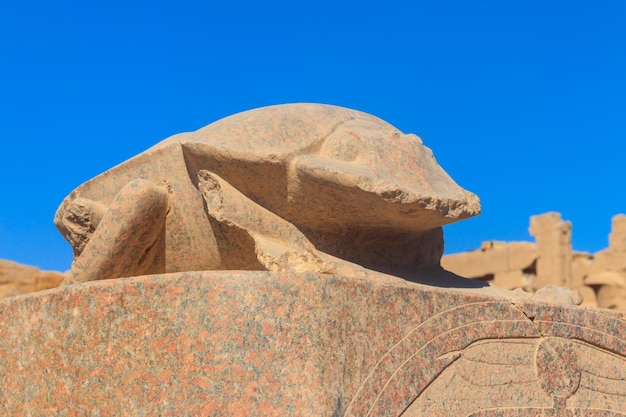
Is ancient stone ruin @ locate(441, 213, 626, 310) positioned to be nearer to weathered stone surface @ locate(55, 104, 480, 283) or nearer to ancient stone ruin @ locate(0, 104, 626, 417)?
ancient stone ruin @ locate(0, 104, 626, 417)

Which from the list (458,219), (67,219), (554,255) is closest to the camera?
(458,219)

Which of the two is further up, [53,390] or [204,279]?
[204,279]

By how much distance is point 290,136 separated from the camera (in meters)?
3.20

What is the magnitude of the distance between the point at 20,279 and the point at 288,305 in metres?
12.7

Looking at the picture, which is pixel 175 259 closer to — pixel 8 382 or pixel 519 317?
pixel 8 382

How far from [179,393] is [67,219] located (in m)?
1.44

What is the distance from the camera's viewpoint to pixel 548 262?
62.0 ft

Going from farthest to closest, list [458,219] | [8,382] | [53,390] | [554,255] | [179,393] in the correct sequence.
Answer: [554,255]
[458,219]
[8,382]
[53,390]
[179,393]

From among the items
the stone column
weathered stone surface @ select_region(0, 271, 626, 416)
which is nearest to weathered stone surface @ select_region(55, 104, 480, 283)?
weathered stone surface @ select_region(0, 271, 626, 416)

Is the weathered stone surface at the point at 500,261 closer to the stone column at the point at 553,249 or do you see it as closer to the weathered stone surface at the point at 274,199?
the stone column at the point at 553,249

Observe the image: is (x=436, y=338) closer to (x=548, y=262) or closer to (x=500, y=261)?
(x=548, y=262)

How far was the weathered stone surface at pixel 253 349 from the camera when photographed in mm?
2412

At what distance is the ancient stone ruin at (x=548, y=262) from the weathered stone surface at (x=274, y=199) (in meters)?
15.6

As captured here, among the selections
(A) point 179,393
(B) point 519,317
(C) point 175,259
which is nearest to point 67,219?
(C) point 175,259
